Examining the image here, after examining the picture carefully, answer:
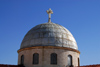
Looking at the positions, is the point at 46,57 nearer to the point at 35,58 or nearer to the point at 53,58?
the point at 53,58

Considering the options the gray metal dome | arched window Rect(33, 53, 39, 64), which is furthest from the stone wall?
the gray metal dome

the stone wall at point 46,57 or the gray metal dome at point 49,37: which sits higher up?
the gray metal dome at point 49,37

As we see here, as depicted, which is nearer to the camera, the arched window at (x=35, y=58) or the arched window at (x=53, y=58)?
the arched window at (x=53, y=58)

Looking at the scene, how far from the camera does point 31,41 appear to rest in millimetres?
28391

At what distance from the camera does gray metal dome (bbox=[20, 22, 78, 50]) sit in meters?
27.8

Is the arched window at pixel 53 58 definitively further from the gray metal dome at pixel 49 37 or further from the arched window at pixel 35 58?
the arched window at pixel 35 58

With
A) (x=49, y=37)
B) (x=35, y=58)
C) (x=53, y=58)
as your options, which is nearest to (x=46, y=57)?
(x=53, y=58)

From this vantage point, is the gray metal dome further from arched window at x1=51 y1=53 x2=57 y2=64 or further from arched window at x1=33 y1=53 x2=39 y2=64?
arched window at x1=51 y1=53 x2=57 y2=64

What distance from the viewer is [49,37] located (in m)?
27.9

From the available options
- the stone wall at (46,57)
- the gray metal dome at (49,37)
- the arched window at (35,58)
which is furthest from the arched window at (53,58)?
the arched window at (35,58)

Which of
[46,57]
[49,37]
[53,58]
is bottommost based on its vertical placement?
[53,58]

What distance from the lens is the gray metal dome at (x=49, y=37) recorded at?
27759mm

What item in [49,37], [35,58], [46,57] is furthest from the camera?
[49,37]

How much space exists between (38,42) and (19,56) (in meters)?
3.99
